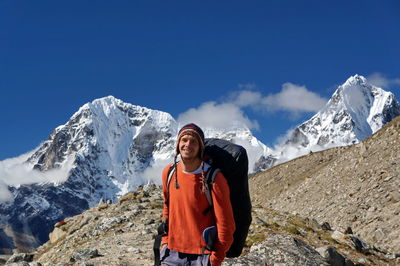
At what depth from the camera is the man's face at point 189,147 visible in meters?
6.57

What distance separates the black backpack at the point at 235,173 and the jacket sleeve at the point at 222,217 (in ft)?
0.46

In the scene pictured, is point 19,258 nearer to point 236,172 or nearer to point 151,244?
point 151,244

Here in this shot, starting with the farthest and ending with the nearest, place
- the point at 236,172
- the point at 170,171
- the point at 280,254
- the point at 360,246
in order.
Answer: the point at 360,246 → the point at 280,254 → the point at 170,171 → the point at 236,172

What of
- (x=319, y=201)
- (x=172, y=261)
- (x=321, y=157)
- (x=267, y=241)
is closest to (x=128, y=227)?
(x=267, y=241)

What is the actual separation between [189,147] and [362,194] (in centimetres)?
2270

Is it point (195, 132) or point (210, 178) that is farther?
point (195, 132)

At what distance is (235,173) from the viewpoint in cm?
658

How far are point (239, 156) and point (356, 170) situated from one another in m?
27.1

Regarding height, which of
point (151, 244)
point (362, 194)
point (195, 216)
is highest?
point (362, 194)

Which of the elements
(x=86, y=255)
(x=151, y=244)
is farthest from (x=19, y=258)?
(x=151, y=244)

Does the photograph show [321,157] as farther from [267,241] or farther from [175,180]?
[175,180]

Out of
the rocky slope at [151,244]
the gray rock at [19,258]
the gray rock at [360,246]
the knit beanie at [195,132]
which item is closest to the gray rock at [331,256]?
the rocky slope at [151,244]

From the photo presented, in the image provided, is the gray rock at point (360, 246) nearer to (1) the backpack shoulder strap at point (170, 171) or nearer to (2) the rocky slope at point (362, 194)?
(2) the rocky slope at point (362, 194)

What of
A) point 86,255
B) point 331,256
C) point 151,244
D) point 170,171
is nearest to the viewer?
point 170,171
